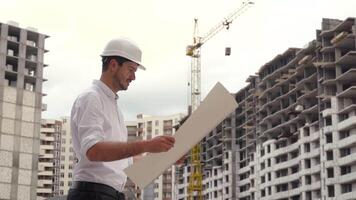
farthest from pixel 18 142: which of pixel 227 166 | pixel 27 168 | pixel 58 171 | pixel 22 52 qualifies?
pixel 58 171

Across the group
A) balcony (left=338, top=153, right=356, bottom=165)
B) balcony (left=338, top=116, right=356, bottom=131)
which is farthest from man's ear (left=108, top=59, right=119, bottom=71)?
balcony (left=338, top=116, right=356, bottom=131)

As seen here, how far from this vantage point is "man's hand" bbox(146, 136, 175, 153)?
3.91m

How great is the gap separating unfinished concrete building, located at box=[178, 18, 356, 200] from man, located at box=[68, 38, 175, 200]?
72.0 m

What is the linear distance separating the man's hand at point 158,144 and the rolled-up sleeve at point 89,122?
0.93 ft

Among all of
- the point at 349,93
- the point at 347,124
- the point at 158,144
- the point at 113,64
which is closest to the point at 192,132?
the point at 158,144

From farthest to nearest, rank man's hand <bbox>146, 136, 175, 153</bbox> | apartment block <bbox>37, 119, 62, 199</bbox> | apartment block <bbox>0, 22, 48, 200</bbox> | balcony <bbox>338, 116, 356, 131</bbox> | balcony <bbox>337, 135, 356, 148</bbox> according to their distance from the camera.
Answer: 1. apartment block <bbox>37, 119, 62, 199</bbox>
2. apartment block <bbox>0, 22, 48, 200</bbox>
3. balcony <bbox>338, 116, 356, 131</bbox>
4. balcony <bbox>337, 135, 356, 148</bbox>
5. man's hand <bbox>146, 136, 175, 153</bbox>

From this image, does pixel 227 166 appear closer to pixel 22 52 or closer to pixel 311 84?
pixel 311 84

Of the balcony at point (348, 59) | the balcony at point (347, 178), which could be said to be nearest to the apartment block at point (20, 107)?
the balcony at point (347, 178)

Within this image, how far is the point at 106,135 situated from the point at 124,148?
1.00 feet

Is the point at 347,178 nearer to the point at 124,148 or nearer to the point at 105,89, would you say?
the point at 105,89

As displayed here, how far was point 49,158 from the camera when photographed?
166000mm

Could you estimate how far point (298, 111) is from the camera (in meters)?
90.7

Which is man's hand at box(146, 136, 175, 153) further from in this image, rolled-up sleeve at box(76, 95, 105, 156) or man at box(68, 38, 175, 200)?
rolled-up sleeve at box(76, 95, 105, 156)

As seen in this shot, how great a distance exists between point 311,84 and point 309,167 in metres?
10.2
